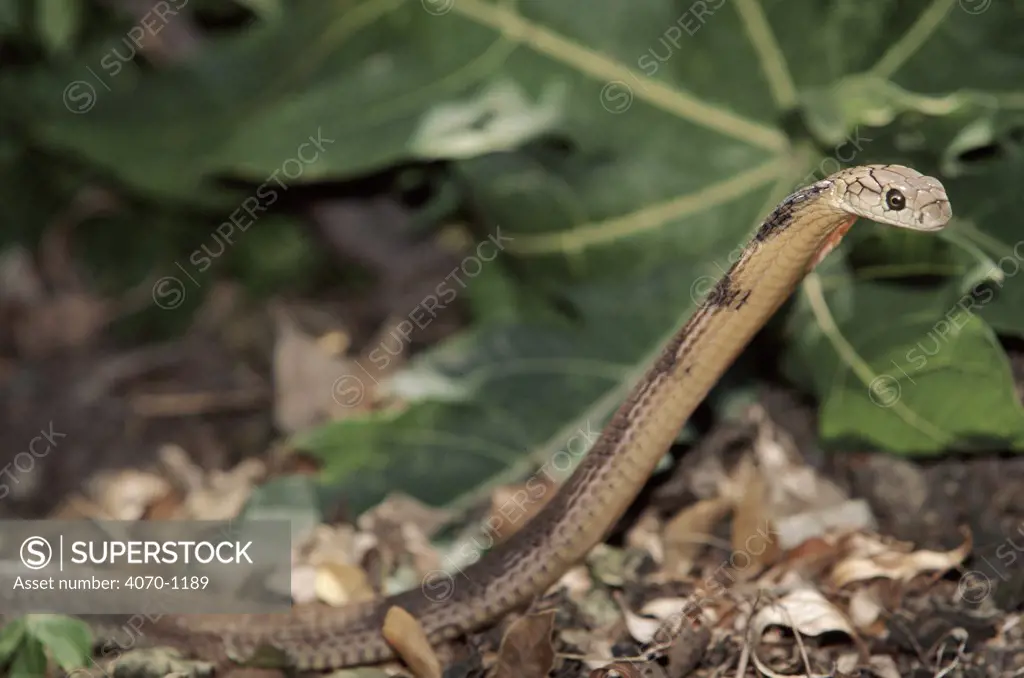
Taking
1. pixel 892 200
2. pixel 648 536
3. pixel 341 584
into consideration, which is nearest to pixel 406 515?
→ pixel 341 584

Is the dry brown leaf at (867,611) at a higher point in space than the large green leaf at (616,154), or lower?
lower

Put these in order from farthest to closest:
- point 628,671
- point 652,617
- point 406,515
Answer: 1. point 406,515
2. point 652,617
3. point 628,671

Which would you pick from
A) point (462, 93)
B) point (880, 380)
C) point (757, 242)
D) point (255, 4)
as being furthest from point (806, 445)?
point (255, 4)

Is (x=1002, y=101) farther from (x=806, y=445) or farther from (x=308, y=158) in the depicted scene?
(x=308, y=158)

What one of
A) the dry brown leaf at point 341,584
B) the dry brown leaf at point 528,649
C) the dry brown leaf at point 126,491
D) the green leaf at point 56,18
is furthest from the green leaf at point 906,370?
the green leaf at point 56,18

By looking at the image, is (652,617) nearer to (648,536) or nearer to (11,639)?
(648,536)

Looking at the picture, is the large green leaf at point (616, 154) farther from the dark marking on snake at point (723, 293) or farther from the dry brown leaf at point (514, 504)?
the dark marking on snake at point (723, 293)
